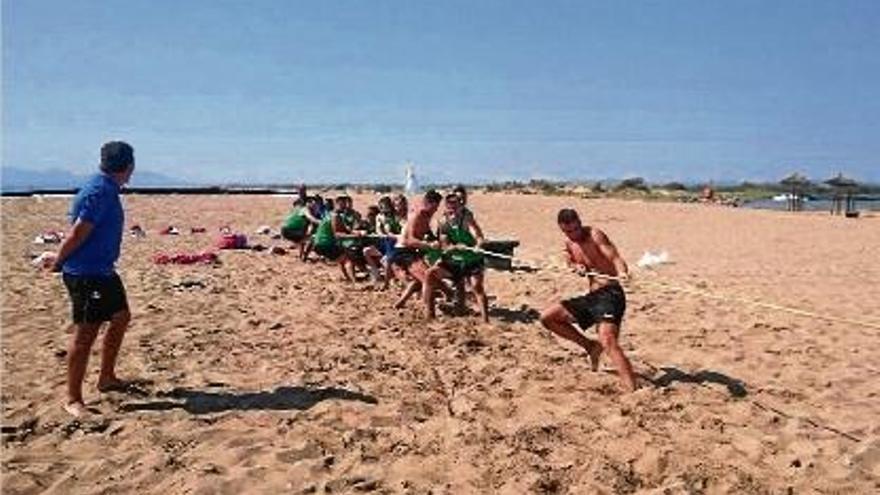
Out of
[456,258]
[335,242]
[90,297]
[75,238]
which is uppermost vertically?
[75,238]

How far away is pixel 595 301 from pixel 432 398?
1.57 m

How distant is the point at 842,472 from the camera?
5.23 metres

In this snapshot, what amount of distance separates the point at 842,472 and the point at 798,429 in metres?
0.75

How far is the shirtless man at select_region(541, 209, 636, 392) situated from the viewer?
696cm

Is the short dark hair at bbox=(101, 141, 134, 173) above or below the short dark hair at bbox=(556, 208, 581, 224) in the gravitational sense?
above

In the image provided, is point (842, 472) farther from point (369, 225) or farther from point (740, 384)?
point (369, 225)

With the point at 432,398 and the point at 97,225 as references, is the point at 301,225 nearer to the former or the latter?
the point at 432,398

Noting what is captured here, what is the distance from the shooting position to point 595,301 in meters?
7.16

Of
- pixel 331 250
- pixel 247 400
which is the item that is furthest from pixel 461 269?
pixel 331 250

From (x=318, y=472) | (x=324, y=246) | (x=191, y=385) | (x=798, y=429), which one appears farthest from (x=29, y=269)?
(x=798, y=429)

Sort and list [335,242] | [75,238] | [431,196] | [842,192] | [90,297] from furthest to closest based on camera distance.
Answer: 1. [842,192]
2. [335,242]
3. [431,196]
4. [90,297]
5. [75,238]

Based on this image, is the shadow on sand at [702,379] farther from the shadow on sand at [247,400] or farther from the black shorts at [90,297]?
the black shorts at [90,297]

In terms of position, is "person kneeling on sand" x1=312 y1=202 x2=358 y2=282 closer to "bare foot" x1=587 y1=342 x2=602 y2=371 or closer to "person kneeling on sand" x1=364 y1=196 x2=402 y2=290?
"person kneeling on sand" x1=364 y1=196 x2=402 y2=290

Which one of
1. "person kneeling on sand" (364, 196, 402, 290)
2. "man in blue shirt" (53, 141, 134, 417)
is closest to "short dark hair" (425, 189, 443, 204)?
"person kneeling on sand" (364, 196, 402, 290)
